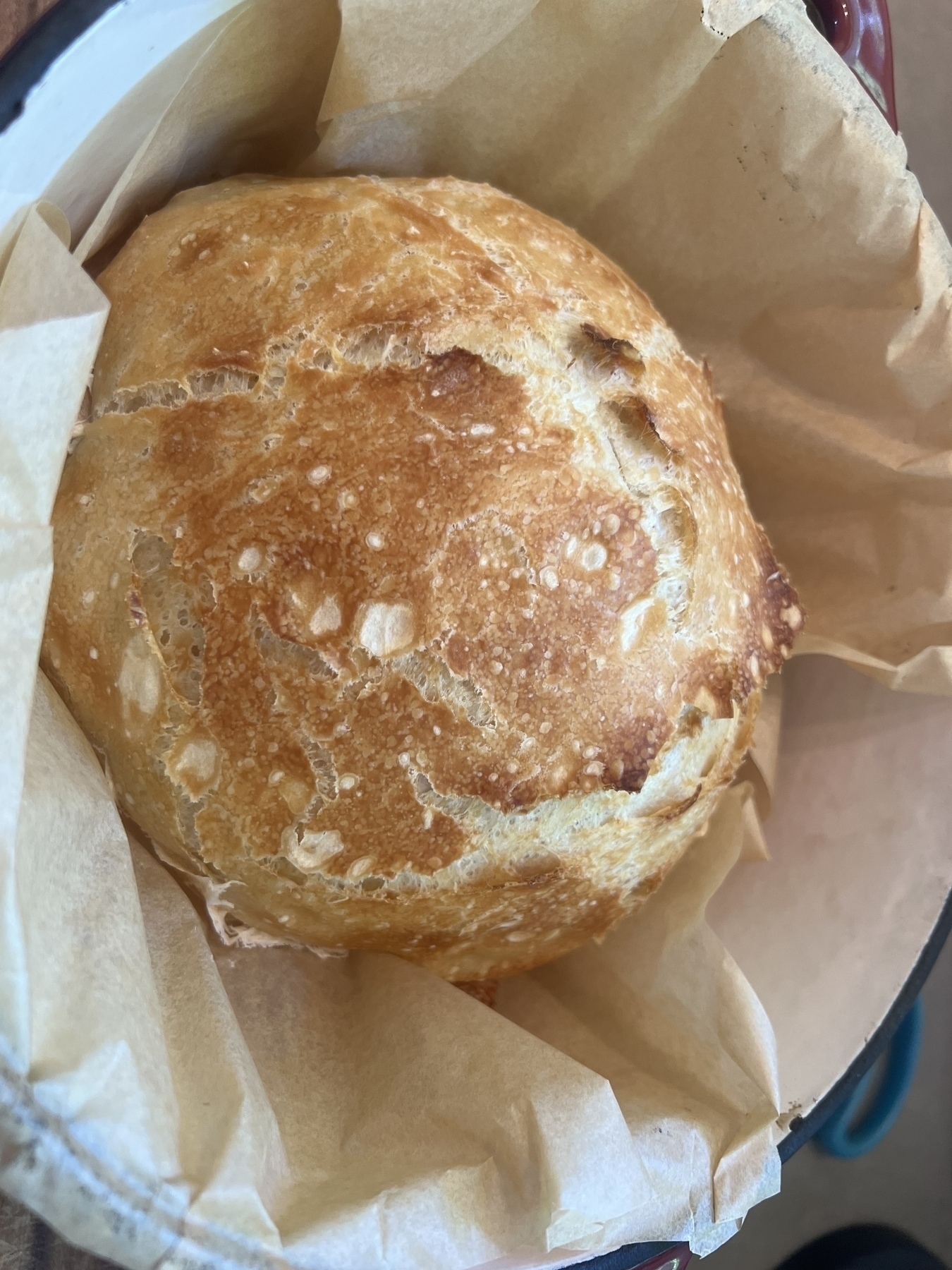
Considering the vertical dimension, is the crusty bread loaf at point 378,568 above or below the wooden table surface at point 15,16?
below

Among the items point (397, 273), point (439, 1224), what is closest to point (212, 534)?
point (397, 273)

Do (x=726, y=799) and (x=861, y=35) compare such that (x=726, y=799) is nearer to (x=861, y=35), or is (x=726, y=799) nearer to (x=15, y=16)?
(x=861, y=35)

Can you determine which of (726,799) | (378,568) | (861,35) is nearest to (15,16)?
(378,568)

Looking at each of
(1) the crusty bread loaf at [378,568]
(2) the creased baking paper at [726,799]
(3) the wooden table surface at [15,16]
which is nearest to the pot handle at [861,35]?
(2) the creased baking paper at [726,799]

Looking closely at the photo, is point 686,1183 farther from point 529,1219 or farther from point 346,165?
point 346,165

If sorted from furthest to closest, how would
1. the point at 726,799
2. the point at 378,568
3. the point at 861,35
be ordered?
the point at 726,799
the point at 861,35
the point at 378,568

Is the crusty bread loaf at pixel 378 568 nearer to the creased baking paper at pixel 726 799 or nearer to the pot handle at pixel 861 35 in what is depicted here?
the creased baking paper at pixel 726 799
